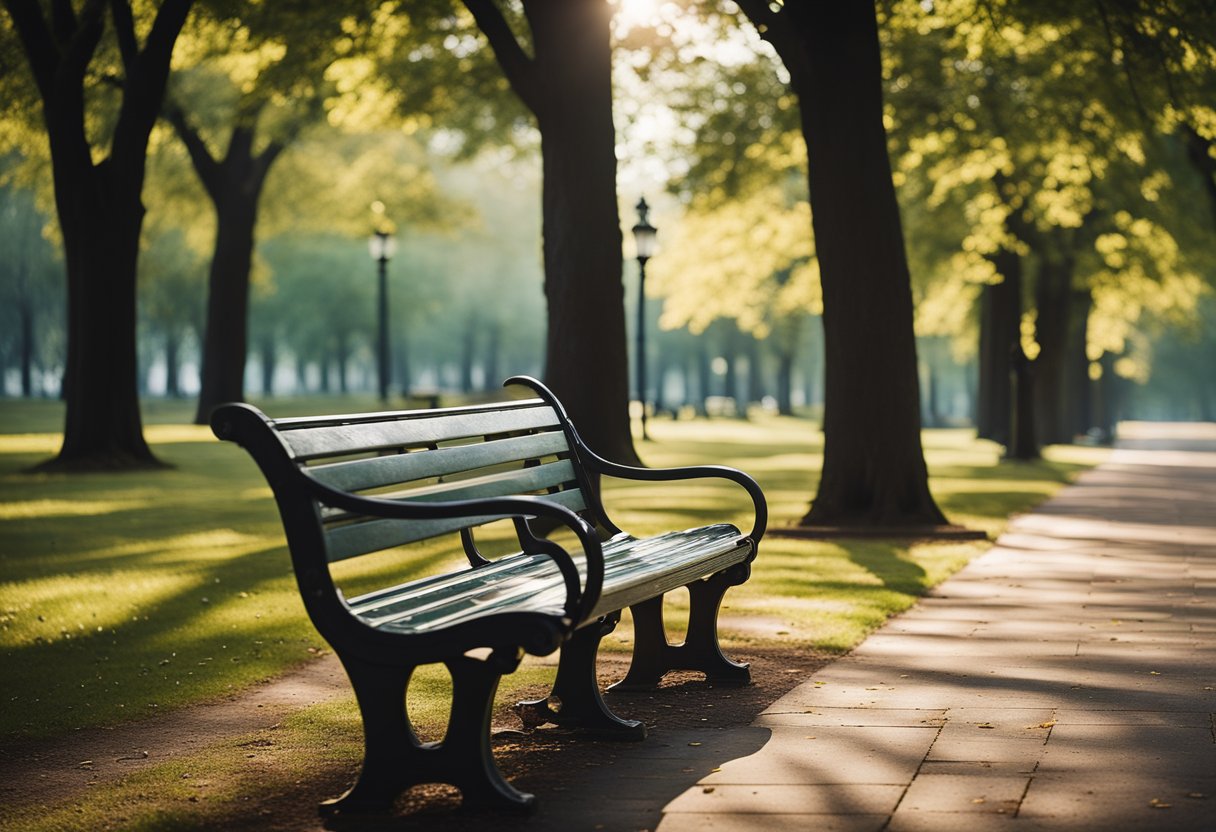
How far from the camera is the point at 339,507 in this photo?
4.59 m

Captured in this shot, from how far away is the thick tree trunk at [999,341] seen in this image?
31.6 meters

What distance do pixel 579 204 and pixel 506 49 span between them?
1502 mm

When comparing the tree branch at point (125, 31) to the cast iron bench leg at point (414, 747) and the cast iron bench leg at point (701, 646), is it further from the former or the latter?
the cast iron bench leg at point (414, 747)

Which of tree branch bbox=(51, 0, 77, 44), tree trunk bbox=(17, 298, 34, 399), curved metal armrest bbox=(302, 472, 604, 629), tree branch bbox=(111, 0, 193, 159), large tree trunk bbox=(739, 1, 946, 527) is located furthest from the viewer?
tree trunk bbox=(17, 298, 34, 399)

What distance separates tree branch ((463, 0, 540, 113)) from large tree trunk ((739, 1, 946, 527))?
2.15 m

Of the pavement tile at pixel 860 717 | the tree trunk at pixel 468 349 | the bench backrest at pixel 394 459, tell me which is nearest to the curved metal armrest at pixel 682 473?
the bench backrest at pixel 394 459

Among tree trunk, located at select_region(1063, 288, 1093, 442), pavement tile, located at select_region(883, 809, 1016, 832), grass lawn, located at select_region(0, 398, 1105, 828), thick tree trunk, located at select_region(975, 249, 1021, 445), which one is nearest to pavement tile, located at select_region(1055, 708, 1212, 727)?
pavement tile, located at select_region(883, 809, 1016, 832)

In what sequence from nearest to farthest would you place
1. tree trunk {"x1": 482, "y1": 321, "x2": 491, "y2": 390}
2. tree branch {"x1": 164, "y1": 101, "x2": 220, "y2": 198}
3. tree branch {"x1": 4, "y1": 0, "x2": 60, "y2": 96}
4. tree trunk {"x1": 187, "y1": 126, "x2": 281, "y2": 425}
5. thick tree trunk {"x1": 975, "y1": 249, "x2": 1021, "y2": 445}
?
tree branch {"x1": 4, "y1": 0, "x2": 60, "y2": 96} → tree branch {"x1": 164, "y1": 101, "x2": 220, "y2": 198} → thick tree trunk {"x1": 975, "y1": 249, "x2": 1021, "y2": 445} → tree trunk {"x1": 187, "y1": 126, "x2": 281, "y2": 425} → tree trunk {"x1": 482, "y1": 321, "x2": 491, "y2": 390}

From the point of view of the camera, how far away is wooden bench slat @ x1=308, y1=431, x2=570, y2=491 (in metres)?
4.88

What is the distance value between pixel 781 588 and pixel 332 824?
598cm

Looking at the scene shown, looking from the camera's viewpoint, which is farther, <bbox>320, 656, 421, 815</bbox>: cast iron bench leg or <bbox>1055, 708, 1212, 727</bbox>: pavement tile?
<bbox>1055, 708, 1212, 727</bbox>: pavement tile

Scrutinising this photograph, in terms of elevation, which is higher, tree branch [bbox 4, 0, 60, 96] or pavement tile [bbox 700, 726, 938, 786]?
tree branch [bbox 4, 0, 60, 96]

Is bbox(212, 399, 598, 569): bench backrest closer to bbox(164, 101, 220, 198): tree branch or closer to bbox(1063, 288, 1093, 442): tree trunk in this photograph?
bbox(164, 101, 220, 198): tree branch

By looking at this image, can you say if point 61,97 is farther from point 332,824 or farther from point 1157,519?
point 332,824
